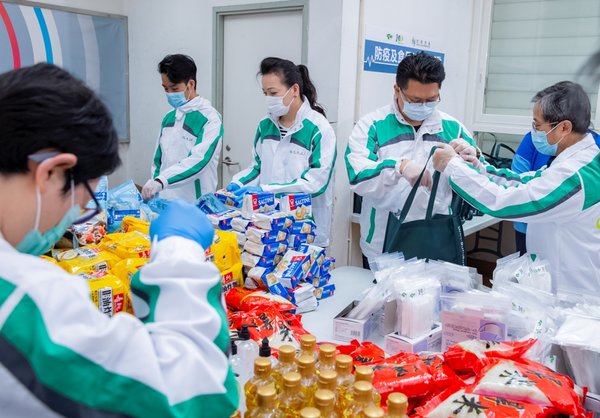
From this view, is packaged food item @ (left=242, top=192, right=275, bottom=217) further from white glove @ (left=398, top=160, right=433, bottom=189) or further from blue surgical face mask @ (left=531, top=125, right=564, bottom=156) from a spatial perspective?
blue surgical face mask @ (left=531, top=125, right=564, bottom=156)

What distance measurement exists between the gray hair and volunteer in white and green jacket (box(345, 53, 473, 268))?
49cm

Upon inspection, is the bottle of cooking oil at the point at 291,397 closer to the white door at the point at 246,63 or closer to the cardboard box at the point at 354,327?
the cardboard box at the point at 354,327

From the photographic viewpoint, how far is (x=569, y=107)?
7.38 feet

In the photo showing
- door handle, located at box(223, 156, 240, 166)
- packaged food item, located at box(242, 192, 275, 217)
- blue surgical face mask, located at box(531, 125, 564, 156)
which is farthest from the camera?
door handle, located at box(223, 156, 240, 166)

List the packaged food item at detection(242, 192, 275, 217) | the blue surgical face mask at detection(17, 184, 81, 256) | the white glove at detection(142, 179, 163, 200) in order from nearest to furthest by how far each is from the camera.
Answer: the blue surgical face mask at detection(17, 184, 81, 256) < the packaged food item at detection(242, 192, 275, 217) < the white glove at detection(142, 179, 163, 200)

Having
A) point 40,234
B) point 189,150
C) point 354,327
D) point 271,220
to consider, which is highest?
point 40,234

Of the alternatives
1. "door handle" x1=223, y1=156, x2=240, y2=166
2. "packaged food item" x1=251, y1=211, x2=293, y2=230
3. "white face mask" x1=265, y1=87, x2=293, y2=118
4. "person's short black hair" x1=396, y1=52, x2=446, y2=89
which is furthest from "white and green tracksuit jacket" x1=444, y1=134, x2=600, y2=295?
"door handle" x1=223, y1=156, x2=240, y2=166

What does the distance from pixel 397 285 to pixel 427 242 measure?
1.91 feet

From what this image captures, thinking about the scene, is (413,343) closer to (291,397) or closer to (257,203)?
(291,397)

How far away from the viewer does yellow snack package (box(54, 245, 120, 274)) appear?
1608mm

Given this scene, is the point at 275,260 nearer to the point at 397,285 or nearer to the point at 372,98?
the point at 397,285

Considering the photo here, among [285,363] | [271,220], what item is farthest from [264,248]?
[285,363]

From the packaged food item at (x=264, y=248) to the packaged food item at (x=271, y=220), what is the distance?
67mm

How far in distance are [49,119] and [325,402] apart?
2.10 feet
